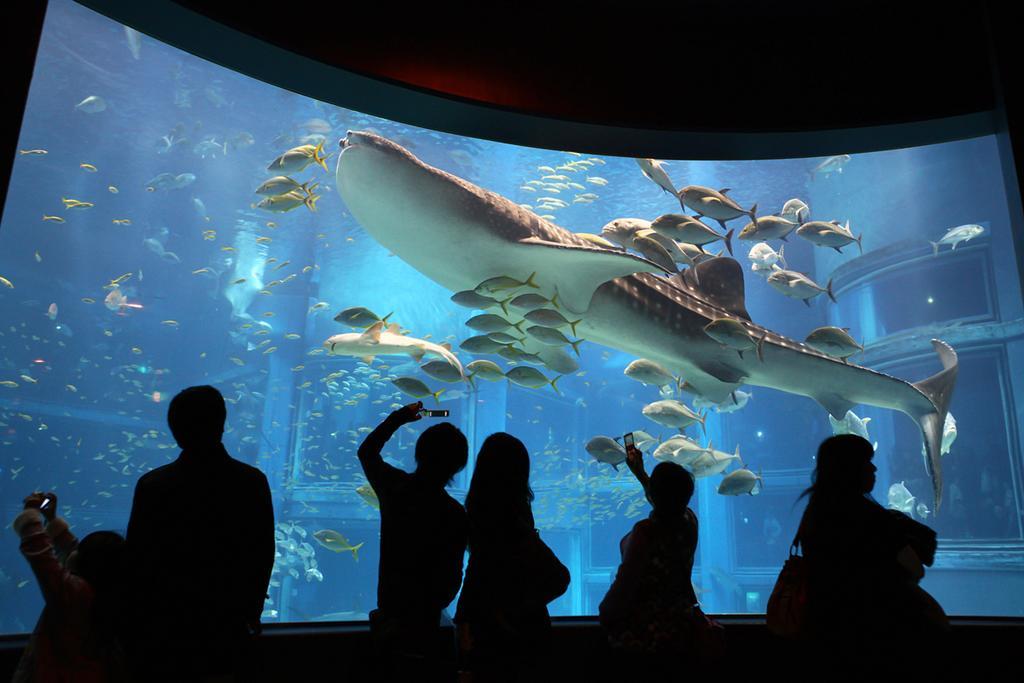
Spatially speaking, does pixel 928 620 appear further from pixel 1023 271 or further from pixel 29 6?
pixel 29 6

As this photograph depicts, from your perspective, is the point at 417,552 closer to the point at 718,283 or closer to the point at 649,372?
the point at 718,283

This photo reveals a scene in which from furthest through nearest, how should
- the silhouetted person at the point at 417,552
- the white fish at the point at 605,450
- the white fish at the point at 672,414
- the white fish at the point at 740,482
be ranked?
the white fish at the point at 672,414 < the white fish at the point at 740,482 < the white fish at the point at 605,450 < the silhouetted person at the point at 417,552

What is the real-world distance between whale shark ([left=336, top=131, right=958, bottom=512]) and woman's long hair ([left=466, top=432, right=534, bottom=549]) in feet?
8.38

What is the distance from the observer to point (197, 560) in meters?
1.64

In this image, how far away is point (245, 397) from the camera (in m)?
25.4

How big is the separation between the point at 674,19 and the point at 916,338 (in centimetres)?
1891

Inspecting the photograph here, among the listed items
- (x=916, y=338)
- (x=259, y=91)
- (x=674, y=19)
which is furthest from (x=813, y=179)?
(x=674, y=19)

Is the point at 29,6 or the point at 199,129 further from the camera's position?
the point at 199,129

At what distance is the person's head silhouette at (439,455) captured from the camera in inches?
79.2

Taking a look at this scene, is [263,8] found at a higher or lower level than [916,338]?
lower

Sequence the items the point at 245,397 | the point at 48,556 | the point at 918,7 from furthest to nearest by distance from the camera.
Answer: the point at 245,397 → the point at 918,7 → the point at 48,556

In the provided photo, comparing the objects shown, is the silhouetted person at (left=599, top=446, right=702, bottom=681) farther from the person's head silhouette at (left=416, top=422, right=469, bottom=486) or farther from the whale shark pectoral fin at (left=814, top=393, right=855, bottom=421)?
the whale shark pectoral fin at (left=814, top=393, right=855, bottom=421)

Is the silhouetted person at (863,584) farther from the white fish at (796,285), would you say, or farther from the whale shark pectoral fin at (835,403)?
the white fish at (796,285)

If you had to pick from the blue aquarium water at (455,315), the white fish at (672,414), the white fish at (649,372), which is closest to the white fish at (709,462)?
the blue aquarium water at (455,315)
